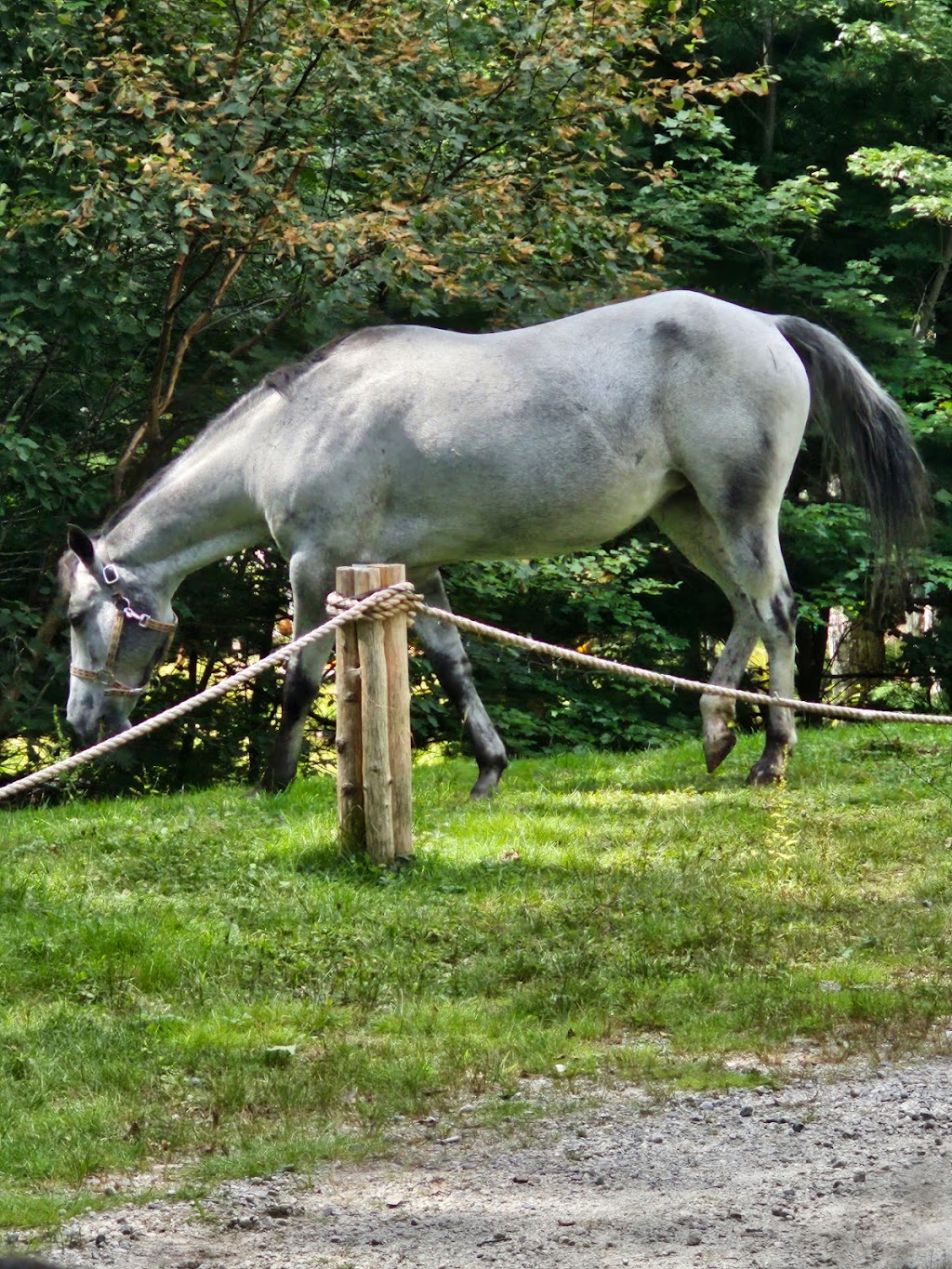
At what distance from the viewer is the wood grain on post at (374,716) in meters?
6.77

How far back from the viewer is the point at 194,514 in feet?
29.7

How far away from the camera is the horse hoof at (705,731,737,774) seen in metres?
9.29

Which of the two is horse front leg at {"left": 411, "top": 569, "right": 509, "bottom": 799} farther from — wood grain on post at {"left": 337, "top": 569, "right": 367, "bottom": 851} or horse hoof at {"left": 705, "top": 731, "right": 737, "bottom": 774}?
wood grain on post at {"left": 337, "top": 569, "right": 367, "bottom": 851}

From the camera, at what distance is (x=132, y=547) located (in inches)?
358

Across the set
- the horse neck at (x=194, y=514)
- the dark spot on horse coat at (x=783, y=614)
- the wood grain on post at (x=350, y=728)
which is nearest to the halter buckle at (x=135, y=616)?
the horse neck at (x=194, y=514)

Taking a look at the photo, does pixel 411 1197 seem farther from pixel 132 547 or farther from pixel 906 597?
pixel 906 597

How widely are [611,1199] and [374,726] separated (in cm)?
335

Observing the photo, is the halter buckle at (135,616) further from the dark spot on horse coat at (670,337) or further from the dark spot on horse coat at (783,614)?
the dark spot on horse coat at (783,614)

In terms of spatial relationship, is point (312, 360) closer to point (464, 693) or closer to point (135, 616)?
point (135, 616)

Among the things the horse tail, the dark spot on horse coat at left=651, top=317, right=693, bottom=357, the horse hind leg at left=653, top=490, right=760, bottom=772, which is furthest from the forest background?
the horse tail

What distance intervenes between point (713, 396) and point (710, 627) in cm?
759

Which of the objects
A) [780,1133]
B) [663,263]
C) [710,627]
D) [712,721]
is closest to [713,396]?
[712,721]

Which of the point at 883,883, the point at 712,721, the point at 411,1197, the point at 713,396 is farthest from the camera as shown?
the point at 712,721

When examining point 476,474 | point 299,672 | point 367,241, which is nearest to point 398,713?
point 299,672
